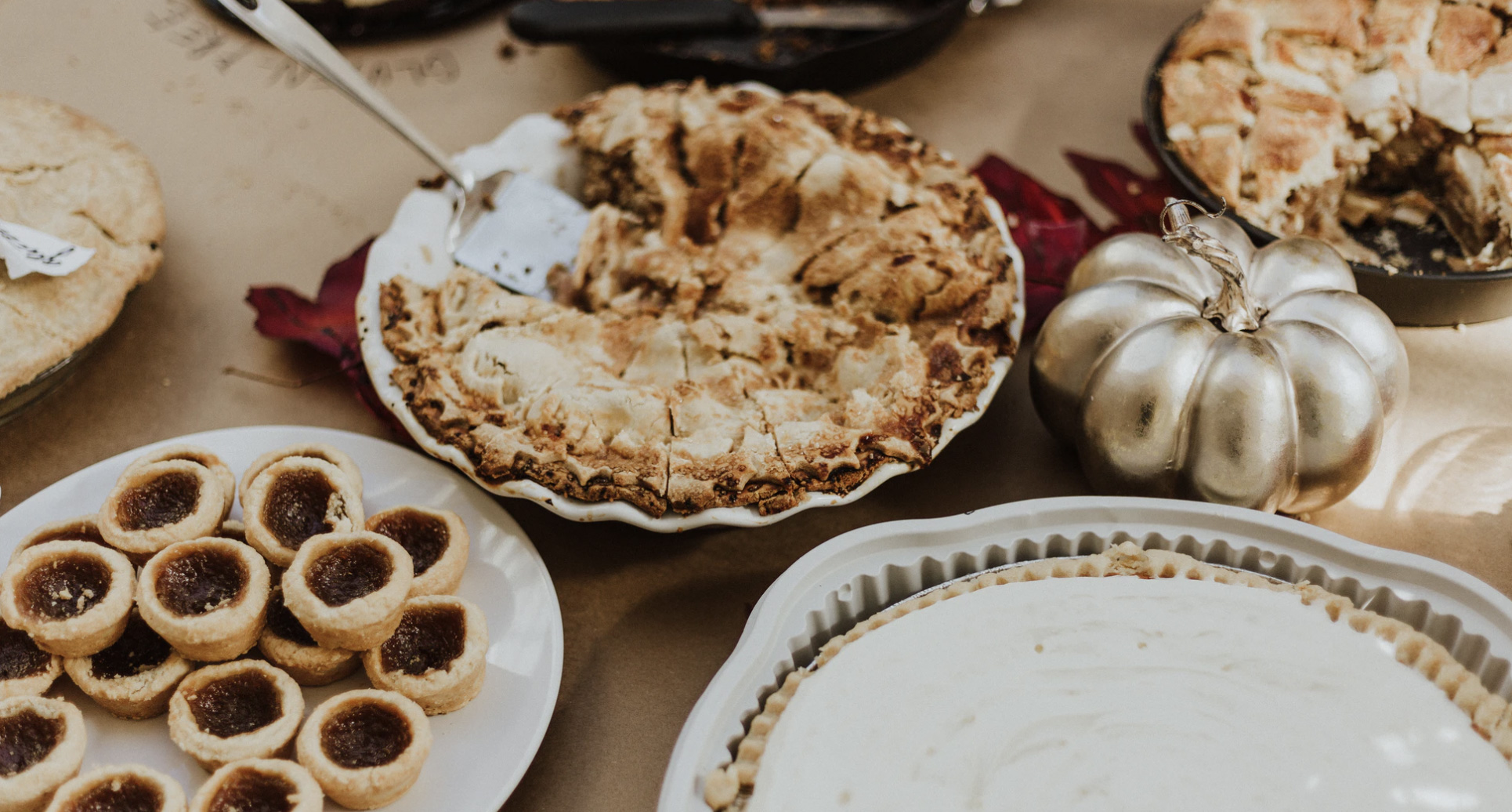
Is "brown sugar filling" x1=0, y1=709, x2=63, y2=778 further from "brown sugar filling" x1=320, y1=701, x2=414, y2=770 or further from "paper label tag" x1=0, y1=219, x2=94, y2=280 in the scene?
"paper label tag" x1=0, y1=219, x2=94, y2=280

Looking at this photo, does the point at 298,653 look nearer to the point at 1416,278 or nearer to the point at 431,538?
the point at 431,538

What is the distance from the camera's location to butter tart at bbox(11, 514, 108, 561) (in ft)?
4.96

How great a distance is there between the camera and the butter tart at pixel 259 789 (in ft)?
4.10

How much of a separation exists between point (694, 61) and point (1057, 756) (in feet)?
5.68

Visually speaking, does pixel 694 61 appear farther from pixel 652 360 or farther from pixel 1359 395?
pixel 1359 395

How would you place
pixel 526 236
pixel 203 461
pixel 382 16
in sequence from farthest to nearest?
1. pixel 382 16
2. pixel 526 236
3. pixel 203 461

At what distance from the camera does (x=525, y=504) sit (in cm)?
185

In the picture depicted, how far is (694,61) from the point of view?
2.33 metres

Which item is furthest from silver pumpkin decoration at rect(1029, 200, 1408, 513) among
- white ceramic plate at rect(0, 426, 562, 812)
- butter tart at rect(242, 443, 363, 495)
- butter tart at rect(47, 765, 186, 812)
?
butter tart at rect(47, 765, 186, 812)

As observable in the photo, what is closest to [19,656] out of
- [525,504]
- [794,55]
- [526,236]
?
[525,504]

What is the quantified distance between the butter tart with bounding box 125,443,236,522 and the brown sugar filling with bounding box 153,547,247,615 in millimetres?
150

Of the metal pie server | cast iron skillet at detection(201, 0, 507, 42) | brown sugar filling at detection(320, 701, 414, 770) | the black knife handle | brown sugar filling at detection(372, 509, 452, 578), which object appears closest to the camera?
brown sugar filling at detection(320, 701, 414, 770)

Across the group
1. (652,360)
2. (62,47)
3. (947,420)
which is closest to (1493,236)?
(947,420)

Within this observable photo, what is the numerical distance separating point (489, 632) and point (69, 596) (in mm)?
584
